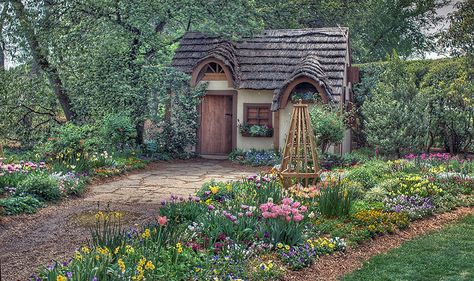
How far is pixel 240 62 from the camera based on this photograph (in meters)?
19.9

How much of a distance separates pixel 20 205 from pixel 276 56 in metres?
11.7

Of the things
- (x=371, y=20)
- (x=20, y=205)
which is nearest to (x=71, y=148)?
(x=20, y=205)

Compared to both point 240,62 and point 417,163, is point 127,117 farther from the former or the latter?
point 417,163

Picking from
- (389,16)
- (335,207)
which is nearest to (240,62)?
(335,207)

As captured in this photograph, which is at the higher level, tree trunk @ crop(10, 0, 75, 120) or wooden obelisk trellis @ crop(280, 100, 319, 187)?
tree trunk @ crop(10, 0, 75, 120)

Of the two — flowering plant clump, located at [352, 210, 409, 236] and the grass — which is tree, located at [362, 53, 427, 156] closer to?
flowering plant clump, located at [352, 210, 409, 236]

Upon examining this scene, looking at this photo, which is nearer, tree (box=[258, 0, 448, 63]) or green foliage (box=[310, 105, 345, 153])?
green foliage (box=[310, 105, 345, 153])

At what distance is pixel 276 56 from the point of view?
19.7 metres

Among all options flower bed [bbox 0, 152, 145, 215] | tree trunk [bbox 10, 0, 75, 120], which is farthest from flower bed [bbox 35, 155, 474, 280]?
tree trunk [bbox 10, 0, 75, 120]

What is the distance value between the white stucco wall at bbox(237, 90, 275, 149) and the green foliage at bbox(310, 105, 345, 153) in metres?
2.87

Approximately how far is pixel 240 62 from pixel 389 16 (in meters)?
14.1

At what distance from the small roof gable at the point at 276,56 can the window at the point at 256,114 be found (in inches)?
33.2

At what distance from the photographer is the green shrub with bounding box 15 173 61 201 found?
35.3ft

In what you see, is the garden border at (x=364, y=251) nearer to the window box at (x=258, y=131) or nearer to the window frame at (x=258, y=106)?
the window box at (x=258, y=131)
